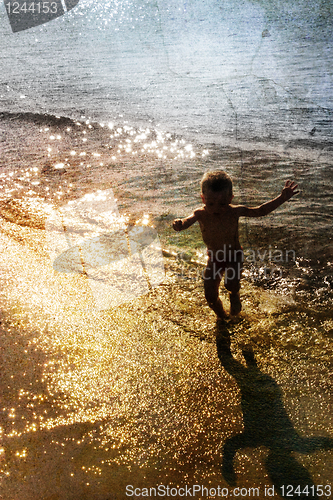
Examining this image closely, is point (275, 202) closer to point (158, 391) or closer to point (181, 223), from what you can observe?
point (181, 223)

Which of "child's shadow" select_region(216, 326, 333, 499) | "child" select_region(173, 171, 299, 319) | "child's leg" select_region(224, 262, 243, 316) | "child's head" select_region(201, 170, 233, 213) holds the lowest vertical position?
"child's shadow" select_region(216, 326, 333, 499)

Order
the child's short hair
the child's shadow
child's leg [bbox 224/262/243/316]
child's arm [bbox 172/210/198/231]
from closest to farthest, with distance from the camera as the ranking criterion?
1. the child's shadow
2. the child's short hair
3. child's arm [bbox 172/210/198/231]
4. child's leg [bbox 224/262/243/316]

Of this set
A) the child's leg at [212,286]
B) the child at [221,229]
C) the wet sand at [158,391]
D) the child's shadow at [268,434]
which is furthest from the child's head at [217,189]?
the child's shadow at [268,434]

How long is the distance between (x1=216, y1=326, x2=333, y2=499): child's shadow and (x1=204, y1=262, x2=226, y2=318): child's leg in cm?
43

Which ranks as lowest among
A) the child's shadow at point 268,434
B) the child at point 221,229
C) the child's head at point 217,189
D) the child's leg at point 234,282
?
the child's shadow at point 268,434

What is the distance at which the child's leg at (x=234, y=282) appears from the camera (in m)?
2.70

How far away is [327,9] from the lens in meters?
14.2

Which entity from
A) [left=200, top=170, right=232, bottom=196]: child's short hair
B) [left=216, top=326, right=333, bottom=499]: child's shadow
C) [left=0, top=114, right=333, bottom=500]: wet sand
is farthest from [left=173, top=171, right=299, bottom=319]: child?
[left=216, top=326, right=333, bottom=499]: child's shadow

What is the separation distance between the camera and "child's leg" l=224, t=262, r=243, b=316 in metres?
2.70

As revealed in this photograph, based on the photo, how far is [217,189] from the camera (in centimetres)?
245

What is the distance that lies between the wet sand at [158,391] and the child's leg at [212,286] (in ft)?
0.49

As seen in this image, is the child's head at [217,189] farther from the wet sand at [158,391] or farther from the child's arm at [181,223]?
the wet sand at [158,391]

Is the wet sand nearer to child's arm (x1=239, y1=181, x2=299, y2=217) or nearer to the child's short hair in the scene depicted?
child's arm (x1=239, y1=181, x2=299, y2=217)

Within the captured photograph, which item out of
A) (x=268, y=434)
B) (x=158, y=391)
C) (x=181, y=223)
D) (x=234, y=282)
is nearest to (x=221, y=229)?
(x=181, y=223)
